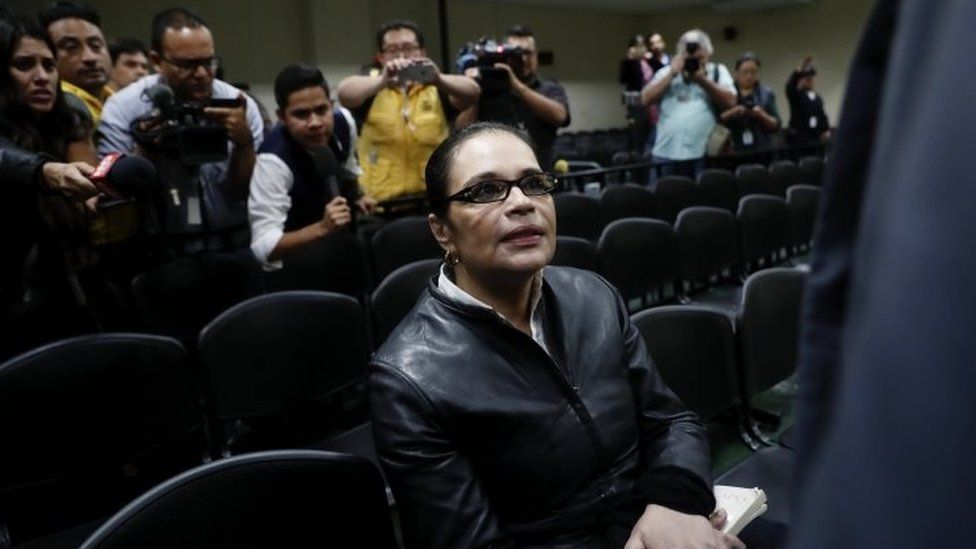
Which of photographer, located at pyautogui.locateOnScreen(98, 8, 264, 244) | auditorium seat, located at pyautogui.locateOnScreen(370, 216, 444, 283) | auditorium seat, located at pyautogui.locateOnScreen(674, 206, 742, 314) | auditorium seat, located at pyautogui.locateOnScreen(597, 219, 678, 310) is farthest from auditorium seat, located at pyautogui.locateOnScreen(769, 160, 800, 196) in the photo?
photographer, located at pyautogui.locateOnScreen(98, 8, 264, 244)

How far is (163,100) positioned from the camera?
2109mm

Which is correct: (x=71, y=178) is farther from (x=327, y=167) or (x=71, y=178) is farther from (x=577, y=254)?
(x=577, y=254)

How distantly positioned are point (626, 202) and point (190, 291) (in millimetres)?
2223

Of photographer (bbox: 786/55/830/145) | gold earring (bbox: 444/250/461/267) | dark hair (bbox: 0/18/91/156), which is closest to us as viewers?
gold earring (bbox: 444/250/461/267)

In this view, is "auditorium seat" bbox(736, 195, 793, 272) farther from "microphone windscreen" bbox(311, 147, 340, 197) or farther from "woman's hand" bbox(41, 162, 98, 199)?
"woman's hand" bbox(41, 162, 98, 199)

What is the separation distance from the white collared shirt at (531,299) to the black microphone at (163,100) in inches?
52.1

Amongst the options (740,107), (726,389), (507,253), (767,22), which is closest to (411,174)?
(726,389)

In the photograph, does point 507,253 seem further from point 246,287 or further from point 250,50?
point 250,50

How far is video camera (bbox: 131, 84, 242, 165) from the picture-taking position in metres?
2.11

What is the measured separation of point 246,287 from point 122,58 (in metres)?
1.84

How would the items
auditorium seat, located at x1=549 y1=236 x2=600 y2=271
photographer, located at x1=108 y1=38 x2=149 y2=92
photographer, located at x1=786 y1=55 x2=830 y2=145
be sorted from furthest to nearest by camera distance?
photographer, located at x1=786 y1=55 x2=830 y2=145, photographer, located at x1=108 y1=38 x2=149 y2=92, auditorium seat, located at x1=549 y1=236 x2=600 y2=271

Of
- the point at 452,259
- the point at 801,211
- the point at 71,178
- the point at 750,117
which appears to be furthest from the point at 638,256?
the point at 750,117

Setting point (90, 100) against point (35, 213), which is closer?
point (35, 213)

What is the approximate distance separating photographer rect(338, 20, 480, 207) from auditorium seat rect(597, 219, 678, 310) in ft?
2.86
